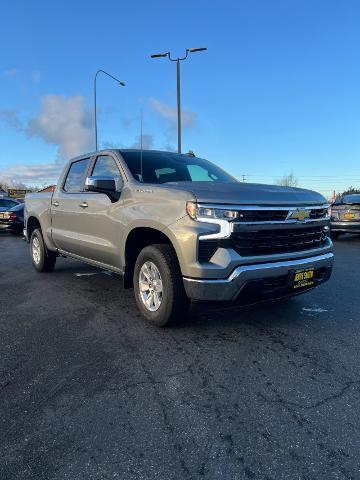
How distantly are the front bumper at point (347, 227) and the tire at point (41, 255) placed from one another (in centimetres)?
867

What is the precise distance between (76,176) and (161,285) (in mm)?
2859

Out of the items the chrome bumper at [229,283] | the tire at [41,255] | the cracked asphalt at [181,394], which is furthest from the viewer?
the tire at [41,255]

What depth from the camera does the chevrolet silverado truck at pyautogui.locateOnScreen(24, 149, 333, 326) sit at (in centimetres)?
372

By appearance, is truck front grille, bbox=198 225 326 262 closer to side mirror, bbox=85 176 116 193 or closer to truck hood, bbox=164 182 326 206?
truck hood, bbox=164 182 326 206

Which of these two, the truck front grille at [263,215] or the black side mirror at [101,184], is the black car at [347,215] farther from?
the black side mirror at [101,184]

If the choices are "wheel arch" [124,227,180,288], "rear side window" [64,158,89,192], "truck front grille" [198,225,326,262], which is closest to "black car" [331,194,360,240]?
"truck front grille" [198,225,326,262]

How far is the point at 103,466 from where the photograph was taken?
2.20 m

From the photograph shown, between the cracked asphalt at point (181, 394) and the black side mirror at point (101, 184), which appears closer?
the cracked asphalt at point (181, 394)

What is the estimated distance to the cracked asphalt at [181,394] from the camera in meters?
2.23

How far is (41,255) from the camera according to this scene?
7391 millimetres

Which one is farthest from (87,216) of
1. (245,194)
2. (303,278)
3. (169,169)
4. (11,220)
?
(11,220)

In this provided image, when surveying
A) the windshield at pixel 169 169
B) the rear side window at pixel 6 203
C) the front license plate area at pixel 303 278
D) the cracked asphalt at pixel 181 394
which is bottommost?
the cracked asphalt at pixel 181 394

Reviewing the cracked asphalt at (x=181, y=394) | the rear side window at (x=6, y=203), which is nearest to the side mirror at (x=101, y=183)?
the cracked asphalt at (x=181, y=394)

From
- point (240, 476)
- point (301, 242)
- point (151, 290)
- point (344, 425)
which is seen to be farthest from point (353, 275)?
point (240, 476)
